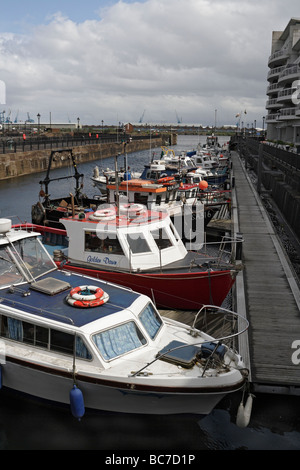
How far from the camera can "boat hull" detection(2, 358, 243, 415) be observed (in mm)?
8383

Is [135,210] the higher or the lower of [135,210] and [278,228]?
the higher

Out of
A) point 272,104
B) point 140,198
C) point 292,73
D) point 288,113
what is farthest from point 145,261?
point 272,104

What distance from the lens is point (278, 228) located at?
91.4 ft

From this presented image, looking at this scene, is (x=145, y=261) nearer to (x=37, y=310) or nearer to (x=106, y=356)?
(x=37, y=310)

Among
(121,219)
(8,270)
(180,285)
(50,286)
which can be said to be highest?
(121,219)

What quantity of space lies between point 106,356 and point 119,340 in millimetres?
486

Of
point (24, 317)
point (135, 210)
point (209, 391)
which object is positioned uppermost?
point (135, 210)

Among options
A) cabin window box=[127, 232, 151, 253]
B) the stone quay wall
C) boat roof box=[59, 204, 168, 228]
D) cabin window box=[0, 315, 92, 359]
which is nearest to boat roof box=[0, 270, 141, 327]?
cabin window box=[0, 315, 92, 359]

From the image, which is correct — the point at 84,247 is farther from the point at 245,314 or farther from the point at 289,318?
the point at 289,318

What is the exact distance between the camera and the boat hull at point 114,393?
8.38m

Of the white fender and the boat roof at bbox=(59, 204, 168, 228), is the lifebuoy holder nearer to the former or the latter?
the boat roof at bbox=(59, 204, 168, 228)

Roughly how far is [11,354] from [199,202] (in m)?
20.1

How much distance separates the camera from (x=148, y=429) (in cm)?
909
